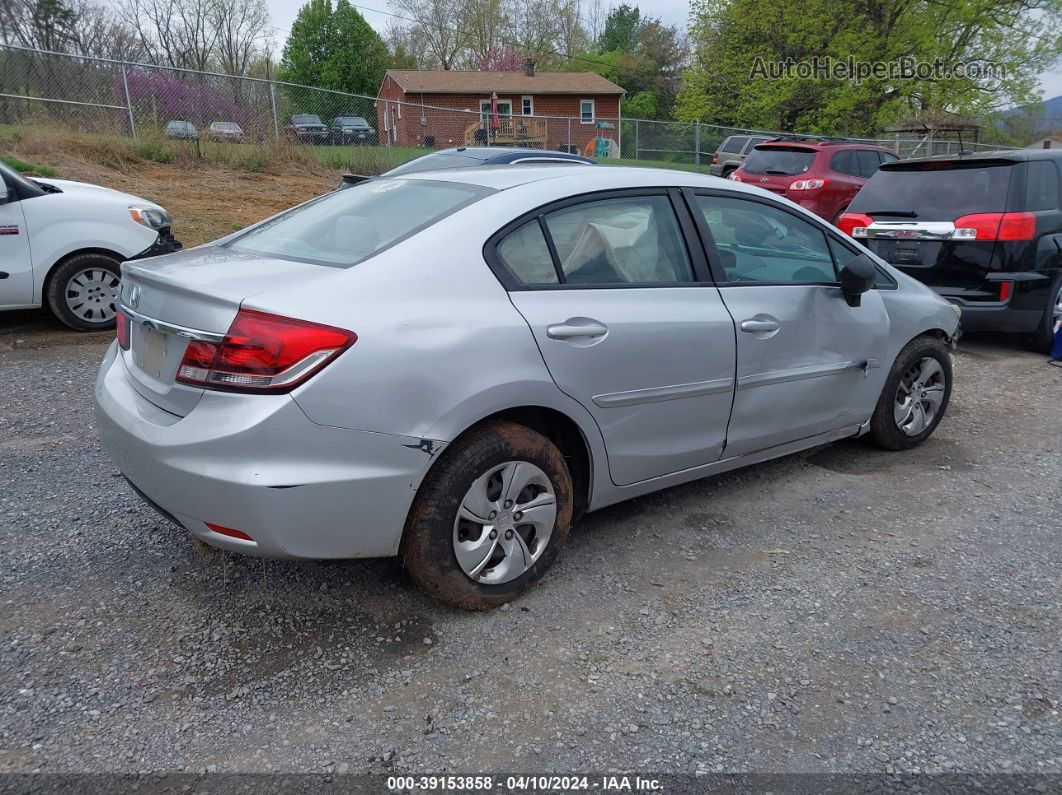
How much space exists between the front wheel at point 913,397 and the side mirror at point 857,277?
2.54ft

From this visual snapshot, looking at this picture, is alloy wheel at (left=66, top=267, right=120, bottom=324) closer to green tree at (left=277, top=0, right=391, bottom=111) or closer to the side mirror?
the side mirror

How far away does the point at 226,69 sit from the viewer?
53375mm

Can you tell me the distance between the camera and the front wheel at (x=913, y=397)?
468 cm

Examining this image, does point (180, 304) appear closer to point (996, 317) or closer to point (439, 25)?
point (996, 317)

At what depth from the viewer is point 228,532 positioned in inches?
104

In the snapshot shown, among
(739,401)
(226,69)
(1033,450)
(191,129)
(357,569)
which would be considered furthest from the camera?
(226,69)

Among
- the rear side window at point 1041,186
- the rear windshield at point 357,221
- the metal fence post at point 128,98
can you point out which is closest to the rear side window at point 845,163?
the rear side window at point 1041,186

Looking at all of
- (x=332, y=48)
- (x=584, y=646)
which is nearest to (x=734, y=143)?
(x=584, y=646)

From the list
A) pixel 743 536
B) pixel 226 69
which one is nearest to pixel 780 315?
pixel 743 536

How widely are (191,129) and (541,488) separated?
1508 centimetres

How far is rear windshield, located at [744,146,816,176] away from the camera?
13930 mm

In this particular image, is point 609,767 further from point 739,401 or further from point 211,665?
point 739,401

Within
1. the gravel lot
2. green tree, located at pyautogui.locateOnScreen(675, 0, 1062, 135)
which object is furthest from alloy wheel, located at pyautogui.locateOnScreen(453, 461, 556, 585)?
green tree, located at pyautogui.locateOnScreen(675, 0, 1062, 135)

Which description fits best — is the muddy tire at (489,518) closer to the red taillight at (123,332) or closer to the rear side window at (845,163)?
the red taillight at (123,332)
